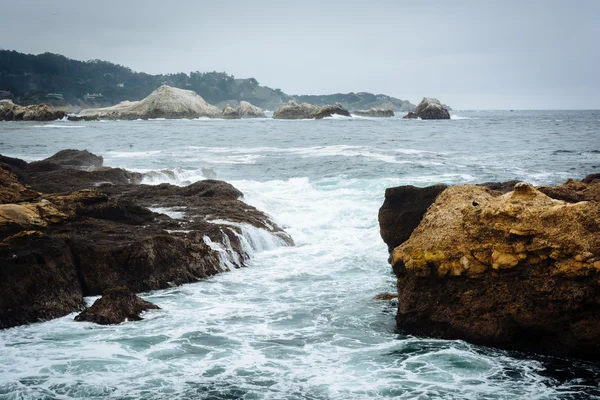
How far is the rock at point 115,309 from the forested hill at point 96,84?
11302 cm

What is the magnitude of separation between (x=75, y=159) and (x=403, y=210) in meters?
14.4

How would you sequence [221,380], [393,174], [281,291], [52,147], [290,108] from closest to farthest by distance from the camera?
[221,380], [281,291], [393,174], [52,147], [290,108]

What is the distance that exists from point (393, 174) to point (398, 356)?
16139 mm

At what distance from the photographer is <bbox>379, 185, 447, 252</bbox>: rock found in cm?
1007

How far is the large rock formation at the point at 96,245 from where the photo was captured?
8.05 m

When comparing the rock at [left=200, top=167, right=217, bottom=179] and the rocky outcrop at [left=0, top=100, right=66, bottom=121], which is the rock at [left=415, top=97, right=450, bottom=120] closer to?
the rocky outcrop at [left=0, top=100, right=66, bottom=121]

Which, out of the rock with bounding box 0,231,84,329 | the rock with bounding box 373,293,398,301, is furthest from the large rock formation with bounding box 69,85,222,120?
the rock with bounding box 373,293,398,301

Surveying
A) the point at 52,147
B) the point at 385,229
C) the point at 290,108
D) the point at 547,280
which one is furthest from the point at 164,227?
the point at 290,108

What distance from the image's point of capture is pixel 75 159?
20891 mm

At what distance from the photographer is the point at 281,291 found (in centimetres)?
948

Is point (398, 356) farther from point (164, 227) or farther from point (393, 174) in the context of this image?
point (393, 174)

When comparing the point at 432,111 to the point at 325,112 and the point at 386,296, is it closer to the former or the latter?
the point at 325,112

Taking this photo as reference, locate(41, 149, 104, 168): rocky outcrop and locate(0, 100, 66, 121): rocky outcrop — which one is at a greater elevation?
locate(0, 100, 66, 121): rocky outcrop

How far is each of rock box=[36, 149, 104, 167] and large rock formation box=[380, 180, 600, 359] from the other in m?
15.6
